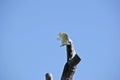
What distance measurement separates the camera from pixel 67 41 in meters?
7.83

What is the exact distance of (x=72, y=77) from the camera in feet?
25.6

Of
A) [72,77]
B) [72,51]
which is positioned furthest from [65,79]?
[72,51]

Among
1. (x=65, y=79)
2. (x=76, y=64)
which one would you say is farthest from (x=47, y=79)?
(x=76, y=64)

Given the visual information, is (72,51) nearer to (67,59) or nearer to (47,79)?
(67,59)

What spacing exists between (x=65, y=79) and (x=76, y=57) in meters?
0.88

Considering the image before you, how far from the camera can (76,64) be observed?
7.50 meters

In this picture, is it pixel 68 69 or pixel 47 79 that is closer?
pixel 68 69

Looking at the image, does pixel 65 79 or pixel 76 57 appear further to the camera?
pixel 65 79

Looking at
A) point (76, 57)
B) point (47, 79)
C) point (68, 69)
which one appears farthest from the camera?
point (47, 79)

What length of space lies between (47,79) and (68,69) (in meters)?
1.33

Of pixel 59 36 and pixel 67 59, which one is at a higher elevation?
pixel 59 36

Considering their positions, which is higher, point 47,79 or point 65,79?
point 47,79

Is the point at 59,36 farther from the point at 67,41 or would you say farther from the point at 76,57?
the point at 76,57

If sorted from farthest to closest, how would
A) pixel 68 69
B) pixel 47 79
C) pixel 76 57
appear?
pixel 47 79 < pixel 68 69 < pixel 76 57
